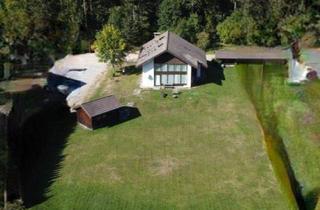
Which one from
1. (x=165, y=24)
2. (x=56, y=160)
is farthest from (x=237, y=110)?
(x=165, y=24)

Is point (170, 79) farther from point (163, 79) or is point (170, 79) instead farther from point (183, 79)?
point (183, 79)

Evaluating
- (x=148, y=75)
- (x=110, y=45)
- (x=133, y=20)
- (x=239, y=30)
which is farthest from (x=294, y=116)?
(x=133, y=20)

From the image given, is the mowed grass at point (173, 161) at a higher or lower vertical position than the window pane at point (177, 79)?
lower

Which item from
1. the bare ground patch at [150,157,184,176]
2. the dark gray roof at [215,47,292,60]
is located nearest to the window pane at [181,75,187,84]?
the dark gray roof at [215,47,292,60]

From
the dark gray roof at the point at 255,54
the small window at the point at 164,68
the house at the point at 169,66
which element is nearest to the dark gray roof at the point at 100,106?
the house at the point at 169,66

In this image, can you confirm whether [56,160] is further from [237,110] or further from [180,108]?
[237,110]

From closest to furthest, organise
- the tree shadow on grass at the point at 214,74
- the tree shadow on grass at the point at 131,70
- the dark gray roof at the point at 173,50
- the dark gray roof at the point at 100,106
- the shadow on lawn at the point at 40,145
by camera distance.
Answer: the shadow on lawn at the point at 40,145
the dark gray roof at the point at 100,106
the dark gray roof at the point at 173,50
the tree shadow on grass at the point at 214,74
the tree shadow on grass at the point at 131,70

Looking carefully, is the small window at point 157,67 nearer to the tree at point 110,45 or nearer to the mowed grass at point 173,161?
the mowed grass at point 173,161
